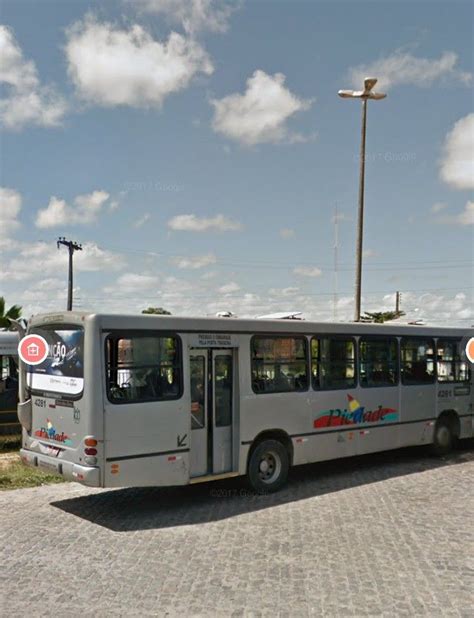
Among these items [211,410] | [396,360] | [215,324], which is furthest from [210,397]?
[396,360]

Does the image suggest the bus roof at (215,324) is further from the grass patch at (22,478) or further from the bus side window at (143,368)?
the grass patch at (22,478)

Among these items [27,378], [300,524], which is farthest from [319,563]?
[27,378]

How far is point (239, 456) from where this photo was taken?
9891mm

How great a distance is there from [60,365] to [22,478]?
3334 millimetres

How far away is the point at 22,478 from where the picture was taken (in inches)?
444

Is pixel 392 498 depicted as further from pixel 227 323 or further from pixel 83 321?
pixel 83 321

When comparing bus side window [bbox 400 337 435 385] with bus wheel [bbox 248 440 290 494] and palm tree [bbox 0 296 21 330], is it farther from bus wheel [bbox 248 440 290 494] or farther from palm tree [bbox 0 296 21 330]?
palm tree [bbox 0 296 21 330]

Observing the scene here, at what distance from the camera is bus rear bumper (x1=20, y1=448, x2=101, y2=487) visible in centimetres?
826

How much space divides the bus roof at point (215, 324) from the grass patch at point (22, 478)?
9.77 feet

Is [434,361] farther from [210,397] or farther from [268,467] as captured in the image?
[210,397]

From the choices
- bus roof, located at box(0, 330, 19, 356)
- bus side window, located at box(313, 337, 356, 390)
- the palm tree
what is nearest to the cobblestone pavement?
bus side window, located at box(313, 337, 356, 390)

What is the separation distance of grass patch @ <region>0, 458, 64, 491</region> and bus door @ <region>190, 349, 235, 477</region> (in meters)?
2.78

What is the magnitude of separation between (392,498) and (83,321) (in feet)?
17.8

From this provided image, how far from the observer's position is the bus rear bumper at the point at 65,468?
8.26m
